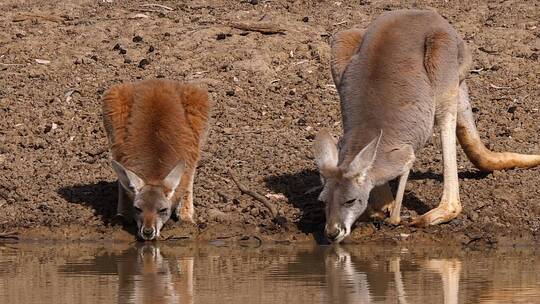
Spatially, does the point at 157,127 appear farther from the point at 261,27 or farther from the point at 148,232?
the point at 261,27

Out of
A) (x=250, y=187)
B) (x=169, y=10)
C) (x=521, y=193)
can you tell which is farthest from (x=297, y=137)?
(x=169, y=10)

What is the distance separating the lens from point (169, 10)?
15.2m

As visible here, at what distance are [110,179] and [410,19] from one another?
2546 millimetres

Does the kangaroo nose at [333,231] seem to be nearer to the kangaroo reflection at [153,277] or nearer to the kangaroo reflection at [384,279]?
the kangaroo reflection at [384,279]

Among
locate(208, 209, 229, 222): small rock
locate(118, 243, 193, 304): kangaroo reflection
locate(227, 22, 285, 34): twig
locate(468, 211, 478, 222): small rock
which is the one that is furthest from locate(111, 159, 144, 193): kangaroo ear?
locate(227, 22, 285, 34): twig

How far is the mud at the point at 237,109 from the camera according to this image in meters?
10.9

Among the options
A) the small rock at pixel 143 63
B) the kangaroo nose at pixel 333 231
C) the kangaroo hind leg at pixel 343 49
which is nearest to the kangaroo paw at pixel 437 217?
the kangaroo nose at pixel 333 231

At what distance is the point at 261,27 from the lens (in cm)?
1447

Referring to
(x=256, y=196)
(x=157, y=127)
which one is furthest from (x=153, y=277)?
(x=256, y=196)

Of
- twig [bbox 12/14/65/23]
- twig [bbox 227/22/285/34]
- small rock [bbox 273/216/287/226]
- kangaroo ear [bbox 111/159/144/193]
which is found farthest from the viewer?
twig [bbox 12/14/65/23]

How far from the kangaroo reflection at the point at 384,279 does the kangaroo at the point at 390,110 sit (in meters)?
0.36

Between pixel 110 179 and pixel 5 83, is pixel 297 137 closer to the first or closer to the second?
pixel 110 179

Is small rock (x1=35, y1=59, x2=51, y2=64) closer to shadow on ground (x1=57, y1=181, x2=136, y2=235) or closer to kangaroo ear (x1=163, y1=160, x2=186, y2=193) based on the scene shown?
shadow on ground (x1=57, y1=181, x2=136, y2=235)

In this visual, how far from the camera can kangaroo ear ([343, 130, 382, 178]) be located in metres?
10.0
